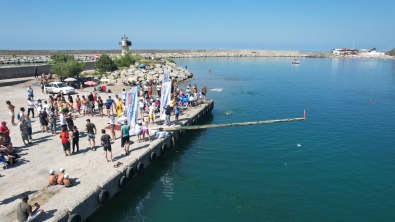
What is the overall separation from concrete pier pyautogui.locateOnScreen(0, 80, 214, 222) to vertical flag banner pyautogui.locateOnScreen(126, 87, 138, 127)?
1.37 meters

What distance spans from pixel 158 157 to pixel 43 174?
7208 millimetres

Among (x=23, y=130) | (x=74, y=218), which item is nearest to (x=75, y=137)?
(x=23, y=130)

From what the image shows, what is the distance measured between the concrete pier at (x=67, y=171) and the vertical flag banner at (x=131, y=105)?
1.37 metres

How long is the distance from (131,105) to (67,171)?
5.76 meters

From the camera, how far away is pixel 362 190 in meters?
14.3

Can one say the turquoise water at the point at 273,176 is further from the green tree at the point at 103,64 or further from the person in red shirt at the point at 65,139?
the green tree at the point at 103,64

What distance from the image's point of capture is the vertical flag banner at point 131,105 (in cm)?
1614

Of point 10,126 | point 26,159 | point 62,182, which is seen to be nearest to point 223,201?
point 62,182

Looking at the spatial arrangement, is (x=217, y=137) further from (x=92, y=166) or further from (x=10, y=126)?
(x=10, y=126)

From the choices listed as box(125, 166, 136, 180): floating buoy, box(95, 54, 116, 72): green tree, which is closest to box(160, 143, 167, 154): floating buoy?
box(125, 166, 136, 180): floating buoy

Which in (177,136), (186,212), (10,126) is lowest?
(186,212)

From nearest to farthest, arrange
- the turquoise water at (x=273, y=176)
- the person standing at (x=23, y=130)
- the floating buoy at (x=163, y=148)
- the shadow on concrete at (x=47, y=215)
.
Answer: the shadow on concrete at (x=47, y=215), the turquoise water at (x=273, y=176), the person standing at (x=23, y=130), the floating buoy at (x=163, y=148)

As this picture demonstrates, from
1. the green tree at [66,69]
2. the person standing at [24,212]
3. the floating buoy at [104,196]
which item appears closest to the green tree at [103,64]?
the green tree at [66,69]

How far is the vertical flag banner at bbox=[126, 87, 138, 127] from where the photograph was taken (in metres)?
16.1
